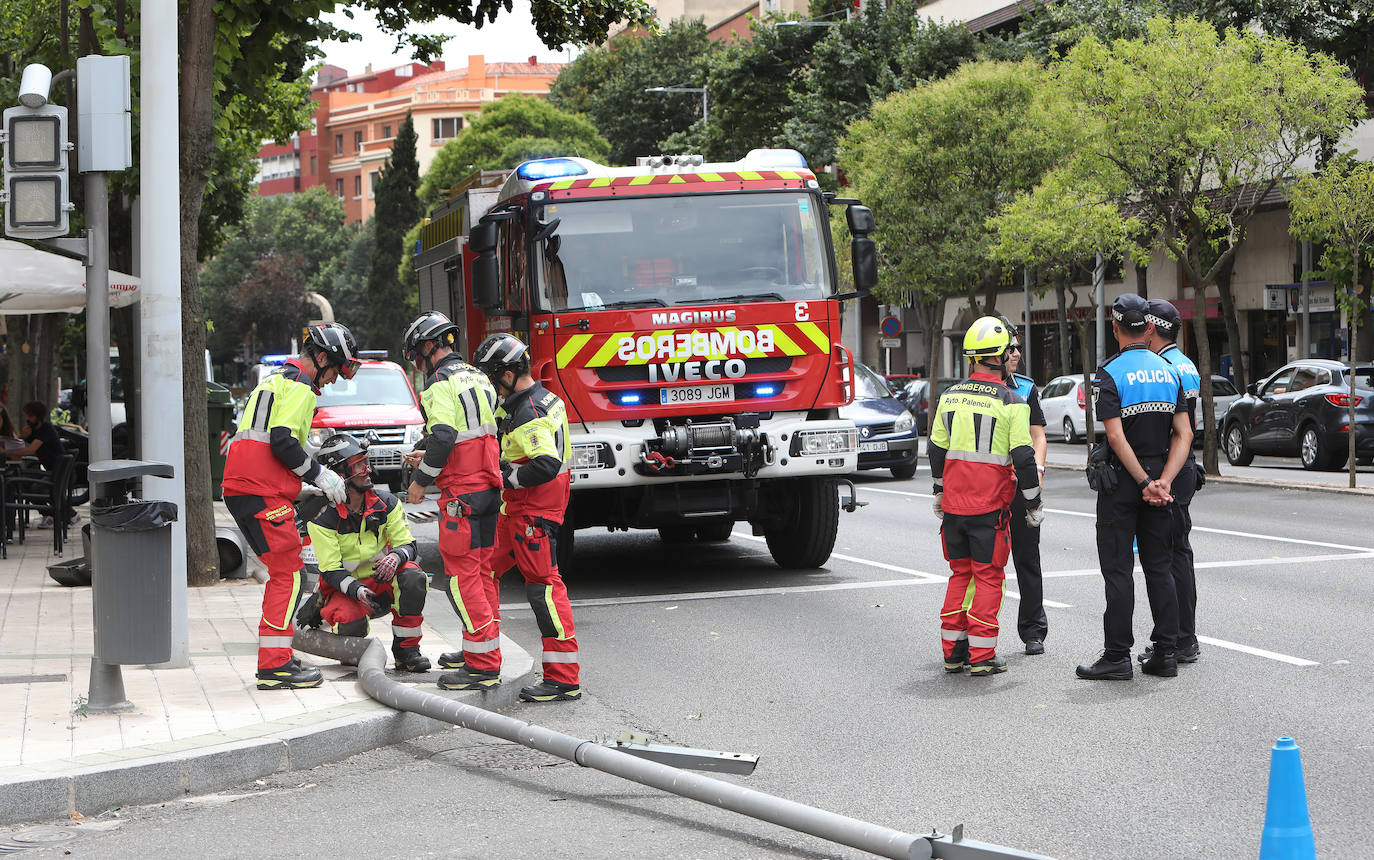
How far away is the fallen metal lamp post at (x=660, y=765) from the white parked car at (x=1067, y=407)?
2739 cm

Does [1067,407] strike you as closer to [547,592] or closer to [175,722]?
[547,592]

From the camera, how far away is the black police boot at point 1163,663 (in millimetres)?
8359

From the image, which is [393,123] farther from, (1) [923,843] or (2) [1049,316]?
(1) [923,843]

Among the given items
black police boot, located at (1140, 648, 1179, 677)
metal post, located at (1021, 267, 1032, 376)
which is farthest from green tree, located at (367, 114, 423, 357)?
black police boot, located at (1140, 648, 1179, 677)

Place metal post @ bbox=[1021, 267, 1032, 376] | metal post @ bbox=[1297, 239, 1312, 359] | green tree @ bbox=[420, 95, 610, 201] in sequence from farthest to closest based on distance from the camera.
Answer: green tree @ bbox=[420, 95, 610, 201] → metal post @ bbox=[1021, 267, 1032, 376] → metal post @ bbox=[1297, 239, 1312, 359]

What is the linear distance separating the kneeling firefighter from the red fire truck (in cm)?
317

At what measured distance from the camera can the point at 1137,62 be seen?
77.6 ft

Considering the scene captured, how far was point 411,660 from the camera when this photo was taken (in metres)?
8.54

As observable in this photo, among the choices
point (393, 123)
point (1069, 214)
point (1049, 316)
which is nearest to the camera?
point (1069, 214)

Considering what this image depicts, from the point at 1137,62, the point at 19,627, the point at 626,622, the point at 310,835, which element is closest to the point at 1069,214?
the point at 1137,62

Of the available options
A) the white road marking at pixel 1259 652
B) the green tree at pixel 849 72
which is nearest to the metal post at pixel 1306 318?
the green tree at pixel 849 72

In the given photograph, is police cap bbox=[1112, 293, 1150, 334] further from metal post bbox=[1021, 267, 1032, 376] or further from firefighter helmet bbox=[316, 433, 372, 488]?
metal post bbox=[1021, 267, 1032, 376]

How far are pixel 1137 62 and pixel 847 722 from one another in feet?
60.1

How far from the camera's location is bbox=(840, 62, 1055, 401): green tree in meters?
32.4
